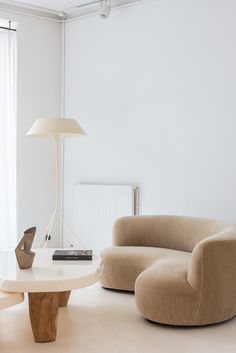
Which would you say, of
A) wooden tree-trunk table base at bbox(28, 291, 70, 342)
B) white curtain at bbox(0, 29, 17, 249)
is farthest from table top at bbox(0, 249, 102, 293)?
white curtain at bbox(0, 29, 17, 249)

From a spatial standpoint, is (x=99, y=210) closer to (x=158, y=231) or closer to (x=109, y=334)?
(x=158, y=231)

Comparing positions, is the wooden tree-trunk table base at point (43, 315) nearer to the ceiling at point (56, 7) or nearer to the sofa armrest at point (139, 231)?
the sofa armrest at point (139, 231)

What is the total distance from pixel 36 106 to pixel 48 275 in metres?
3.47

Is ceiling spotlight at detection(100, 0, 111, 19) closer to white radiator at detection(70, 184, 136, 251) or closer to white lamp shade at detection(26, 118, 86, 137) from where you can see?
white lamp shade at detection(26, 118, 86, 137)

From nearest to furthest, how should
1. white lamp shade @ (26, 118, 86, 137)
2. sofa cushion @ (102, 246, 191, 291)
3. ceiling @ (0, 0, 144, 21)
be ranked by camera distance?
1. sofa cushion @ (102, 246, 191, 291)
2. white lamp shade @ (26, 118, 86, 137)
3. ceiling @ (0, 0, 144, 21)

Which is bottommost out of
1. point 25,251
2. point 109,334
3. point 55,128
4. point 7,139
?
point 109,334

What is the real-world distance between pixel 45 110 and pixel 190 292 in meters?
3.63

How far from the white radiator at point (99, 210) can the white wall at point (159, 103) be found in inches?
6.3

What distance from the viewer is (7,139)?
6590mm

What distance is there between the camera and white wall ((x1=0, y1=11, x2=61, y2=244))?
6.64m

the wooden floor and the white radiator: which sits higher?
the white radiator

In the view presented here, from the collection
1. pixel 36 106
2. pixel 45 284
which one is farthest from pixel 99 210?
pixel 45 284

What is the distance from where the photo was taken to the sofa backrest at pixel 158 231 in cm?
512

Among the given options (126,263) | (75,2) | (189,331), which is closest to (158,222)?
(126,263)
